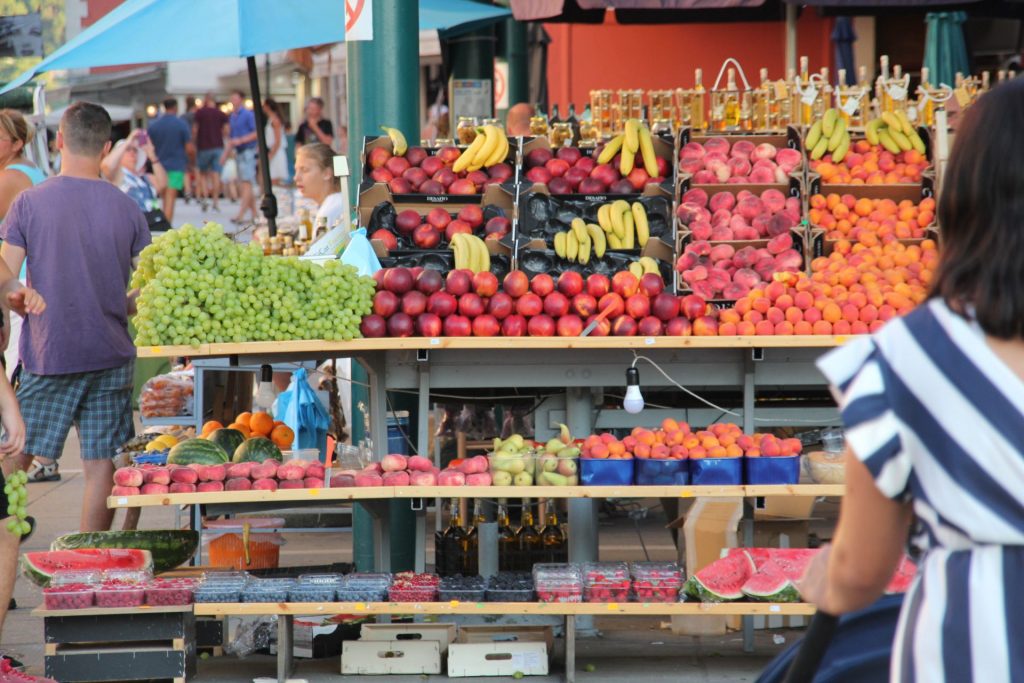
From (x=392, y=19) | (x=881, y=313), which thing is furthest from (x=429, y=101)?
(x=881, y=313)

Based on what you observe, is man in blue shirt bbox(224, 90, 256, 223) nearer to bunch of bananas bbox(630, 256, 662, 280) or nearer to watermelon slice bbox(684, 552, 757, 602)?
bunch of bananas bbox(630, 256, 662, 280)

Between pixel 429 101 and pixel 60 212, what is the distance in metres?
18.7

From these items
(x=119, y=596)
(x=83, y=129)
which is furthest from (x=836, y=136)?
(x=119, y=596)

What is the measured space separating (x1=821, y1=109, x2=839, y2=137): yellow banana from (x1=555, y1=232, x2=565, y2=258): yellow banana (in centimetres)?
173

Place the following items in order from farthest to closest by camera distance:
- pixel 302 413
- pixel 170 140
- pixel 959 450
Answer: pixel 170 140 → pixel 302 413 → pixel 959 450

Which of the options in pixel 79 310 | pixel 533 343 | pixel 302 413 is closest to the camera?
pixel 533 343

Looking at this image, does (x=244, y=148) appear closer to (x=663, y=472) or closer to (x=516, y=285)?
(x=516, y=285)

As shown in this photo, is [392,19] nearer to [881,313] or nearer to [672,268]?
[672,268]

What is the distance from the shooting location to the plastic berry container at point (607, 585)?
5.46 m

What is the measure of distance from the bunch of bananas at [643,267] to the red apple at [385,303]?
1.17 meters

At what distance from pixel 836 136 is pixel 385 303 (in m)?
2.90

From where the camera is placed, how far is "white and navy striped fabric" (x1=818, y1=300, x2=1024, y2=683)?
1.96 m

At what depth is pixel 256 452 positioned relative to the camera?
6.04m

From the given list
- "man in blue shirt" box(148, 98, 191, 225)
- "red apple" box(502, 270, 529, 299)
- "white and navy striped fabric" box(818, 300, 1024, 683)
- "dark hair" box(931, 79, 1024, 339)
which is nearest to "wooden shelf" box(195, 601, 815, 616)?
"red apple" box(502, 270, 529, 299)
